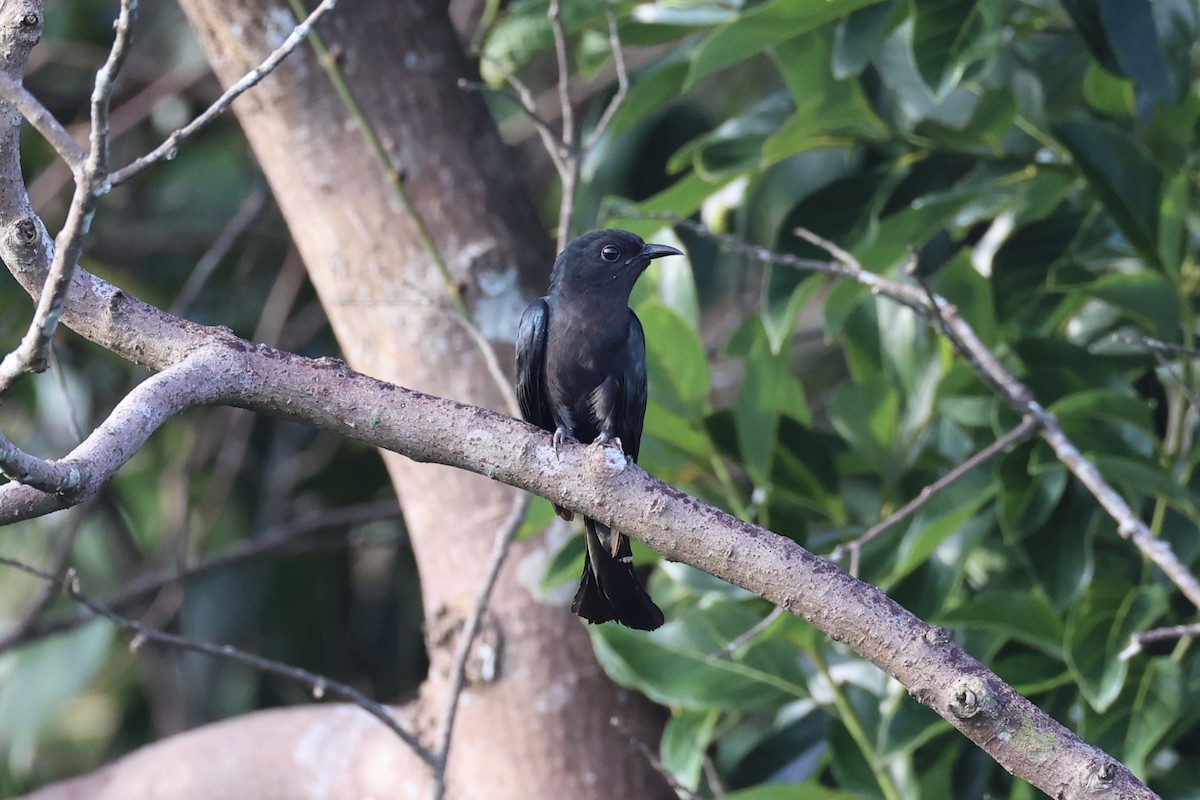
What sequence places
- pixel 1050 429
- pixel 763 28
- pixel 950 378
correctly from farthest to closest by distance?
pixel 950 378 < pixel 763 28 < pixel 1050 429

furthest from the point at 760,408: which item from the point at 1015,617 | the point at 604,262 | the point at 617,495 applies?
the point at 617,495

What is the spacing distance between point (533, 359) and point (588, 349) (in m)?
0.16

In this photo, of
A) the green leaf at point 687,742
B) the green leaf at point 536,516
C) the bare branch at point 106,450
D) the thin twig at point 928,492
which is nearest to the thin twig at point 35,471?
the bare branch at point 106,450

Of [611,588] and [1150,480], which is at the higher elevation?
[611,588]

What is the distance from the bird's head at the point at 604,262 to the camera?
346cm

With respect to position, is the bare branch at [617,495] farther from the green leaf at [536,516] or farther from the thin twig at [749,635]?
the green leaf at [536,516]

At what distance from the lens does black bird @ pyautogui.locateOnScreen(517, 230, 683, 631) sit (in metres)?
3.32

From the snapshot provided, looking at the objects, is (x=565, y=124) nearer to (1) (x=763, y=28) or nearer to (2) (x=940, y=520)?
(1) (x=763, y=28)

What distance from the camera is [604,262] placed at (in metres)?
3.51

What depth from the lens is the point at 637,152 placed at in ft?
16.5

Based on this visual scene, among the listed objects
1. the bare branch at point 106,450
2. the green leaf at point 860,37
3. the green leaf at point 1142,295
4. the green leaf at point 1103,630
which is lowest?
the green leaf at point 1103,630

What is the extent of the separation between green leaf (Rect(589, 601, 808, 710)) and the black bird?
19.6 inches

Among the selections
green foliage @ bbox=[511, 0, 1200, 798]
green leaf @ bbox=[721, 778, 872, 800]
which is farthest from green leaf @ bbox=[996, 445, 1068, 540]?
green leaf @ bbox=[721, 778, 872, 800]

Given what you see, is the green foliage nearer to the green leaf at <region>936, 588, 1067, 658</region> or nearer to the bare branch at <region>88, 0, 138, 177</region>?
the green leaf at <region>936, 588, 1067, 658</region>
